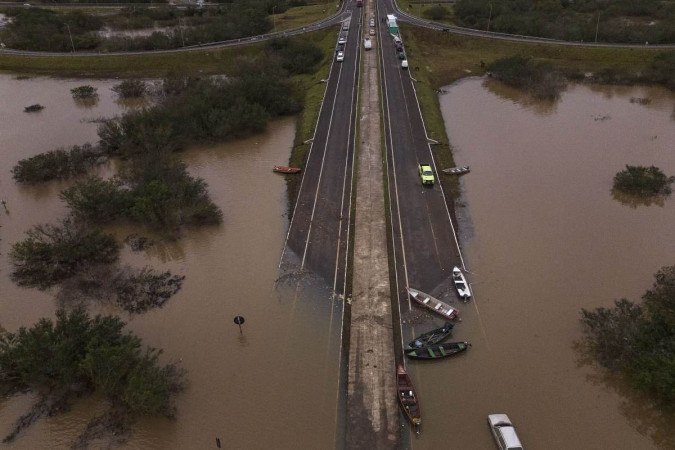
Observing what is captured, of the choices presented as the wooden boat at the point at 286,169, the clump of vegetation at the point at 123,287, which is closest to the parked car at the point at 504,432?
the clump of vegetation at the point at 123,287

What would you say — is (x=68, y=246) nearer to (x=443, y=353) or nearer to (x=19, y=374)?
(x=19, y=374)

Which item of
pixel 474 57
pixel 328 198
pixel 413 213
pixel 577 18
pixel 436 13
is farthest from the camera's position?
pixel 436 13

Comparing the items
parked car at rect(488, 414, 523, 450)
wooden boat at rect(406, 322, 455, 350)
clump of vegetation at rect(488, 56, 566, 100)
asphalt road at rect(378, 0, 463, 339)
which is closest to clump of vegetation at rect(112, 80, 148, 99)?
asphalt road at rect(378, 0, 463, 339)

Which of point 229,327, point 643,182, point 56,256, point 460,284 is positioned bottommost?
point 229,327

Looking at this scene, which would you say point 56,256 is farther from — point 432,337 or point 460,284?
point 460,284

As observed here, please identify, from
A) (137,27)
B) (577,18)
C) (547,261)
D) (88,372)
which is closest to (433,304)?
(547,261)

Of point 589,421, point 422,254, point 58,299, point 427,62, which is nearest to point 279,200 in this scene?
point 422,254

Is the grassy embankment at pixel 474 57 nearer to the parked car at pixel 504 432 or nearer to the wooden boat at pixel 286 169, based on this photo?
the wooden boat at pixel 286 169
